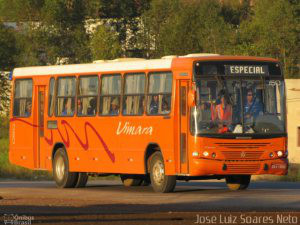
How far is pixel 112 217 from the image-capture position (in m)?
18.4

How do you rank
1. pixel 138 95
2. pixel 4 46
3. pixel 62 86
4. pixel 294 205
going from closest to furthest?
pixel 294 205 → pixel 138 95 → pixel 62 86 → pixel 4 46

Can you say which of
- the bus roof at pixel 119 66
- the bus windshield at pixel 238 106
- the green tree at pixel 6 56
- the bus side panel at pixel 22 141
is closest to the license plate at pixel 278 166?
the bus windshield at pixel 238 106

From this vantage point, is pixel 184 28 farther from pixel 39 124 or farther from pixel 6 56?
pixel 39 124

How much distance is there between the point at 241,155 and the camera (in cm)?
2559

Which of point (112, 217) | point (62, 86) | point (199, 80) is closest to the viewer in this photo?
point (112, 217)

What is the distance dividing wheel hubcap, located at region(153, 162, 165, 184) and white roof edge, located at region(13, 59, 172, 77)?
2187 mm

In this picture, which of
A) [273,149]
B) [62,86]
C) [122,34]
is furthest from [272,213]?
[122,34]

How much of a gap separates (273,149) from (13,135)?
31.2 feet

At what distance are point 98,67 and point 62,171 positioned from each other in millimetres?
2957

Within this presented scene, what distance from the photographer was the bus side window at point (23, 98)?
3203 cm

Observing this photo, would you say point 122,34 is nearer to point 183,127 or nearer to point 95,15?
point 95,15

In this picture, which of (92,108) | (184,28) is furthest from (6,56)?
(92,108)

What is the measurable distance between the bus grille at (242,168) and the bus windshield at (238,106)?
72 centimetres

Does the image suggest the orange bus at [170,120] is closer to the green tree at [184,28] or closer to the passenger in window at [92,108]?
the passenger in window at [92,108]
